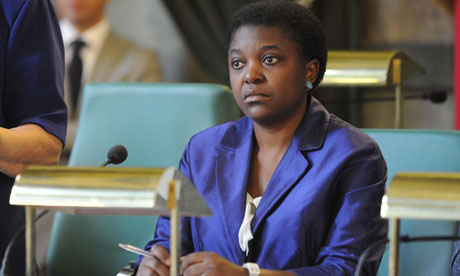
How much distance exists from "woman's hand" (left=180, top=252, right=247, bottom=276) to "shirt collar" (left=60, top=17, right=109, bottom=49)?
10.0 feet

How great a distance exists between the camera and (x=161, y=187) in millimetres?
974

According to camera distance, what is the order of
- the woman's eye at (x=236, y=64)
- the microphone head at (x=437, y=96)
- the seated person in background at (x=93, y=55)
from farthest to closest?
the seated person in background at (x=93, y=55)
the microphone head at (x=437, y=96)
the woman's eye at (x=236, y=64)

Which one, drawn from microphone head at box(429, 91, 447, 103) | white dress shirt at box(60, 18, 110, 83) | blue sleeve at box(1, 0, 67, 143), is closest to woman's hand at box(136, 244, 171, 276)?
blue sleeve at box(1, 0, 67, 143)

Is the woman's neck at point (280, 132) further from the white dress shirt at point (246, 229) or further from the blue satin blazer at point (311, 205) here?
the white dress shirt at point (246, 229)

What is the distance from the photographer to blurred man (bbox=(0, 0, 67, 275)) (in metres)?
1.38

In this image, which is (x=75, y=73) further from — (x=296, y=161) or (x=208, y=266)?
(x=208, y=266)

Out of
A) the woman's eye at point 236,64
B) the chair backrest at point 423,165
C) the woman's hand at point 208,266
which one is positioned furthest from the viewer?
the chair backrest at point 423,165

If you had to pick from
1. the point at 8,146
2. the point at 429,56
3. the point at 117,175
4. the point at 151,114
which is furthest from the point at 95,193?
the point at 429,56

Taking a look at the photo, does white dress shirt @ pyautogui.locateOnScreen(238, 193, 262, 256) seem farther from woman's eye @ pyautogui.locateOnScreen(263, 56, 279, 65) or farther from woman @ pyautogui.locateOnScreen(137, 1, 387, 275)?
woman's eye @ pyautogui.locateOnScreen(263, 56, 279, 65)

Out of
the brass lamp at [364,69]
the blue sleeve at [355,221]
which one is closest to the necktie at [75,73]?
the brass lamp at [364,69]

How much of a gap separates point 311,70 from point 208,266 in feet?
1.65

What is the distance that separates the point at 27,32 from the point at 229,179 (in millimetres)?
491

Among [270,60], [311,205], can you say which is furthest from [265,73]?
[311,205]

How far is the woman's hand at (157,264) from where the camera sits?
1375mm
